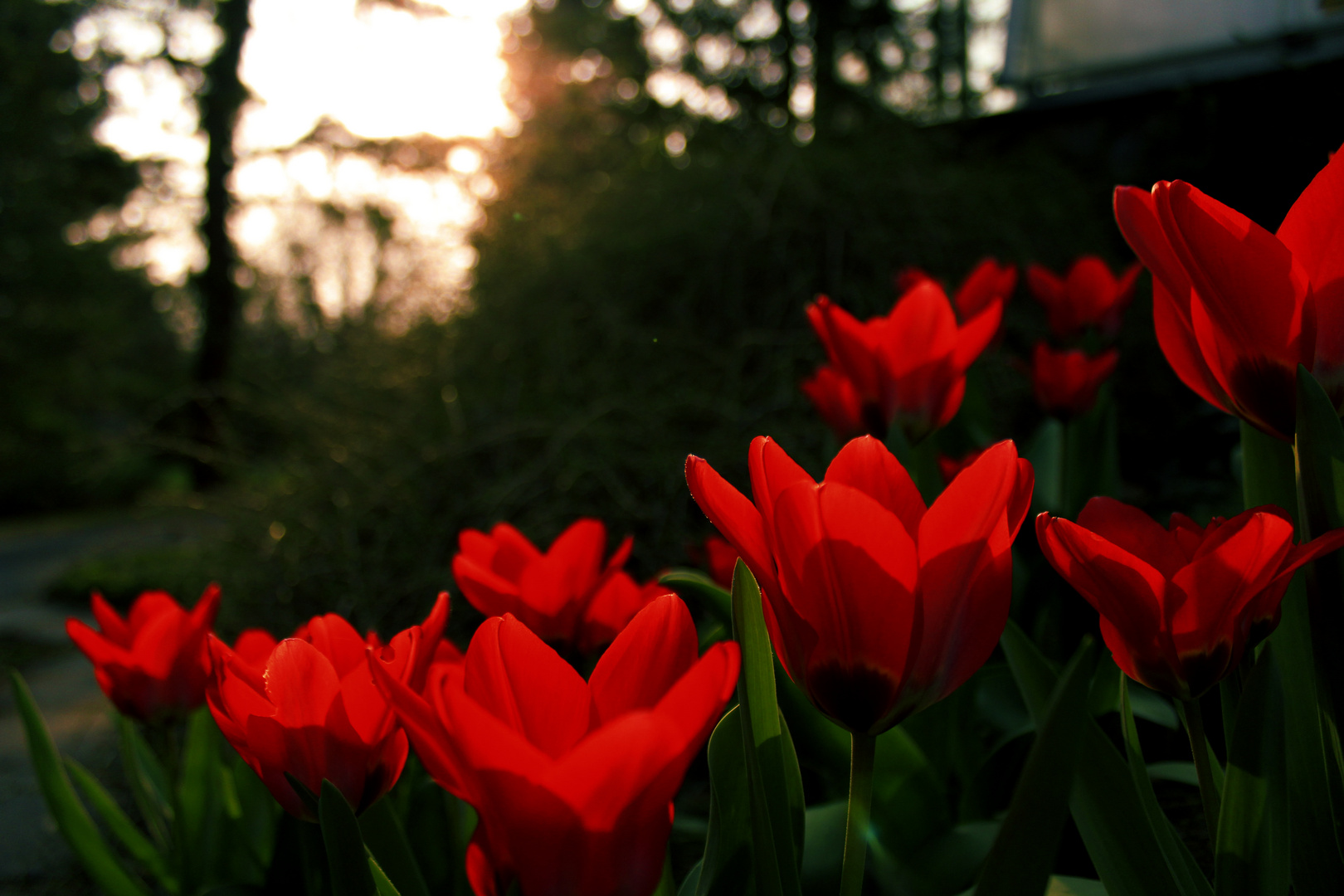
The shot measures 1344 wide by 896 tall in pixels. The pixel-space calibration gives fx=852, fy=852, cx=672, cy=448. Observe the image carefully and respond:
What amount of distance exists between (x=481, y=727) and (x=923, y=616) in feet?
0.72

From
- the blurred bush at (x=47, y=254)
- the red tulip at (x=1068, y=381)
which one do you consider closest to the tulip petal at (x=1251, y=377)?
the red tulip at (x=1068, y=381)

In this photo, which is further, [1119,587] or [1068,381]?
[1068,381]

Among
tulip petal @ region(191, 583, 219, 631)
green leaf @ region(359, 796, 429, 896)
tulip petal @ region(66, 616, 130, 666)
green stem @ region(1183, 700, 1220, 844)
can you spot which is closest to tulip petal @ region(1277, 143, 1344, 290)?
green stem @ region(1183, 700, 1220, 844)

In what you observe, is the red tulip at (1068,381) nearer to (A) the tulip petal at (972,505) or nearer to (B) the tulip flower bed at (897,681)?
(B) the tulip flower bed at (897,681)

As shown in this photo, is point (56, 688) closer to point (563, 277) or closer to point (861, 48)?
point (563, 277)

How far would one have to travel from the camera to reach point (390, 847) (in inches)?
25.1

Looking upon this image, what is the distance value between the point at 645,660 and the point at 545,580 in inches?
14.2

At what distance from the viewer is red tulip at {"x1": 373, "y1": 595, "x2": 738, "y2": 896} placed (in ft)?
1.11

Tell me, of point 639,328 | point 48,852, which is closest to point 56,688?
point 48,852

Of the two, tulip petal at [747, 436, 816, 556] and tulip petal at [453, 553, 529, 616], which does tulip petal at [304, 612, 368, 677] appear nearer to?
tulip petal at [453, 553, 529, 616]

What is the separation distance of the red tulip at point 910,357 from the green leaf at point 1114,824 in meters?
0.55

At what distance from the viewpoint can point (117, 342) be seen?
41.1ft

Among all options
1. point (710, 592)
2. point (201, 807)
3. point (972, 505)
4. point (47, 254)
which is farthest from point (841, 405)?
point (47, 254)

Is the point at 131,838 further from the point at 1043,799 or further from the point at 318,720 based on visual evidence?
the point at 1043,799
